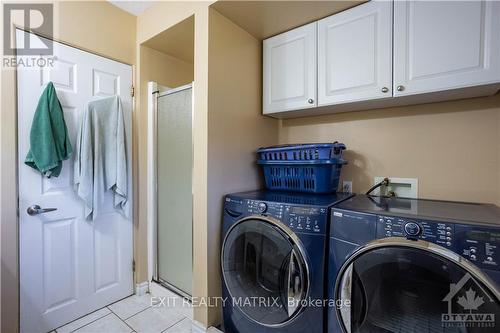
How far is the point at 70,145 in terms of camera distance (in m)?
1.60

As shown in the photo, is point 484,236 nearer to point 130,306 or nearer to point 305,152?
point 305,152

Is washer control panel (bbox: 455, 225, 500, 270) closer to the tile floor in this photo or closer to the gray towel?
the tile floor

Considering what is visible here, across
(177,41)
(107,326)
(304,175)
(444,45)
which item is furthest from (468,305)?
(177,41)

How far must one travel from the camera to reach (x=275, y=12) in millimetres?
1496

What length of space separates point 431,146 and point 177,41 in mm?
2009

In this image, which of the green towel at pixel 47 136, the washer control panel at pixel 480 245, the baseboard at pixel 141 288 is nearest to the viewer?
the washer control panel at pixel 480 245

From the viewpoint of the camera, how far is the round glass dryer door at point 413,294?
31.4 inches

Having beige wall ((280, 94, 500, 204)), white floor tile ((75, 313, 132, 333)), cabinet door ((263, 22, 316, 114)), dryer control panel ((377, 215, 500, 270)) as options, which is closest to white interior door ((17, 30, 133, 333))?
white floor tile ((75, 313, 132, 333))

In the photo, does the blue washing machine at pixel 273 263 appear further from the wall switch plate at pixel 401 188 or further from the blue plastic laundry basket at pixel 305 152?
the wall switch plate at pixel 401 188

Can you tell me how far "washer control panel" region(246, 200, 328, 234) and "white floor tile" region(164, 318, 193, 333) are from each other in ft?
3.32

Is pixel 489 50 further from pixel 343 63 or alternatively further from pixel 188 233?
pixel 188 233

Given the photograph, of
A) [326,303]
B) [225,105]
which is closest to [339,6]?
[225,105]

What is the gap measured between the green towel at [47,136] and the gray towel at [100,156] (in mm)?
130

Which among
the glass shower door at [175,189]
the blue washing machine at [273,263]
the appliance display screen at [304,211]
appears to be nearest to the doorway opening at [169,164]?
the glass shower door at [175,189]
